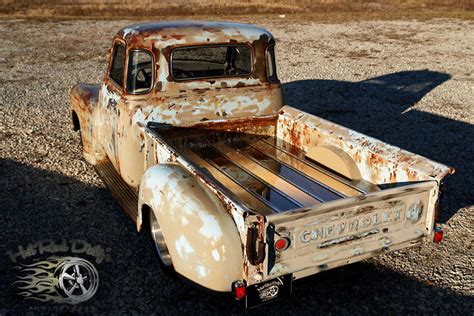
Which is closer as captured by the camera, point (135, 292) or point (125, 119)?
point (135, 292)

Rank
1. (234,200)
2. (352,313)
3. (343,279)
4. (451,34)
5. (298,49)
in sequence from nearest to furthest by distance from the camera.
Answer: (234,200), (352,313), (343,279), (298,49), (451,34)

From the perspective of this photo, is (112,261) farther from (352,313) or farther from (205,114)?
(352,313)

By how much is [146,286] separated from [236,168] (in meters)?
1.49

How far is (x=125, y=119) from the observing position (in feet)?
16.7

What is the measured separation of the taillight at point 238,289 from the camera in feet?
10.8

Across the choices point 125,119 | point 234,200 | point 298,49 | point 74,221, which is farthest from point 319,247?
point 298,49

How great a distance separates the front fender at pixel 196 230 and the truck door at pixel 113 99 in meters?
1.59

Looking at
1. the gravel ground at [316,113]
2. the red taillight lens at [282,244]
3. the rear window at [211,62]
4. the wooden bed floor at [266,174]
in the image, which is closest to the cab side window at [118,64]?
the rear window at [211,62]

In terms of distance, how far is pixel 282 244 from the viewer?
131 inches

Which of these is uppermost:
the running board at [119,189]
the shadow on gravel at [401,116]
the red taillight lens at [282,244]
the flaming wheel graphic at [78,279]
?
the red taillight lens at [282,244]

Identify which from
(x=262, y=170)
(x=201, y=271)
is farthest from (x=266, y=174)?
(x=201, y=271)

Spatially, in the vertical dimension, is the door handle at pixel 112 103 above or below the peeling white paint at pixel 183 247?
above

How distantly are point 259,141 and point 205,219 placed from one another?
7.84ft

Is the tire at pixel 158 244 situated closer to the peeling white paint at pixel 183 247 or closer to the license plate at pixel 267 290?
the peeling white paint at pixel 183 247
